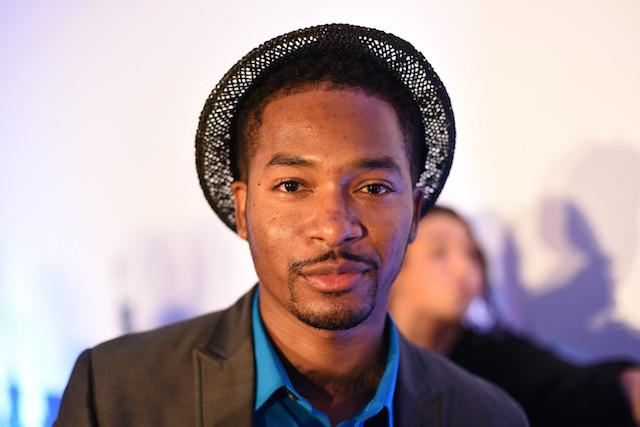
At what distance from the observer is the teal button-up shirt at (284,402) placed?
121cm

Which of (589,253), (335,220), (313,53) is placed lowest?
(589,253)

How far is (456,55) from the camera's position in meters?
2.60

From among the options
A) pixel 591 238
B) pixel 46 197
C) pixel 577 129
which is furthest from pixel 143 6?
pixel 591 238

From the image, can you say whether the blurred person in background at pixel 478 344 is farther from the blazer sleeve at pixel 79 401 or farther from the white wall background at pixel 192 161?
the blazer sleeve at pixel 79 401

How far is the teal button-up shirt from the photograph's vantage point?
1207 millimetres

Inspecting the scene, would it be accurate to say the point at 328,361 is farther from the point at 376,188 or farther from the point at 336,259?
the point at 376,188

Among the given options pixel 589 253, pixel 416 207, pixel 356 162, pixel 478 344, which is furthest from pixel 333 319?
pixel 589 253

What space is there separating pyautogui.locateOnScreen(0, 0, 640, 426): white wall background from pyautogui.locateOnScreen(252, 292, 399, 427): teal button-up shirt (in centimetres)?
94

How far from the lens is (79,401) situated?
118 cm

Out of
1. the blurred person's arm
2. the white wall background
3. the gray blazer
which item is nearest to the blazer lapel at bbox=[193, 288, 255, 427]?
the gray blazer

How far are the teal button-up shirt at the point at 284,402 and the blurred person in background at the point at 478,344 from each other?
1223 mm

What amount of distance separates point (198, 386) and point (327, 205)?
0.49 meters

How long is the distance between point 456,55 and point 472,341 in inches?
54.0

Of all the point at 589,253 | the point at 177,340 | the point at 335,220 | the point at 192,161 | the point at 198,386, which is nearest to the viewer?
the point at 335,220
